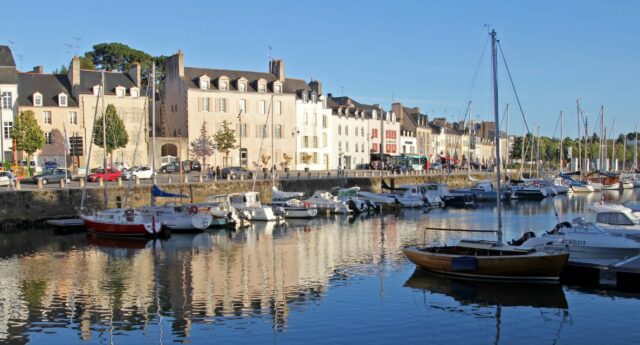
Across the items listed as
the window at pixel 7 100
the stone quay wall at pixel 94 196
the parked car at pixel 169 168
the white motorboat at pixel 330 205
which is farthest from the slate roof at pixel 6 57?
the white motorboat at pixel 330 205

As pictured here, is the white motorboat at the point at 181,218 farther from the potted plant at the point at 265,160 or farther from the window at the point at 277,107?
the window at the point at 277,107

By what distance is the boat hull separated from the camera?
77.5 feet

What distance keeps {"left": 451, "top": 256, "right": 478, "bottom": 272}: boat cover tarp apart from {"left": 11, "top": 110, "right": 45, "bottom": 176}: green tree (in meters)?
50.4

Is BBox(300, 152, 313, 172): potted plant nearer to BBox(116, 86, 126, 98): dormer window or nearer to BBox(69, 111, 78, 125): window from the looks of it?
BBox(116, 86, 126, 98): dormer window

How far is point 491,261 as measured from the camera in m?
24.2

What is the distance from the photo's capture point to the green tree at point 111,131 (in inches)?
2682

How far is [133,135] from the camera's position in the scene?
75375 millimetres

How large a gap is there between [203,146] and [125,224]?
110 ft

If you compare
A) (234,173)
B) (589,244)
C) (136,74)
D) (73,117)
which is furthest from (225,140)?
(589,244)

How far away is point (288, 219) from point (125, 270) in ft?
70.5

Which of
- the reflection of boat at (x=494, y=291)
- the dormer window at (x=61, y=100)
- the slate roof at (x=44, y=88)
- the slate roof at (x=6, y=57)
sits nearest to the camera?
the reflection of boat at (x=494, y=291)

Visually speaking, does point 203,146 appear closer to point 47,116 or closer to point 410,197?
point 47,116

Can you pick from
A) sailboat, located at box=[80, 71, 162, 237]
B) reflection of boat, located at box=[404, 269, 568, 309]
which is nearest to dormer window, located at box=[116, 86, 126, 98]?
sailboat, located at box=[80, 71, 162, 237]

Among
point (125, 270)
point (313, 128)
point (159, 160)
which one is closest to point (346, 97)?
point (313, 128)
